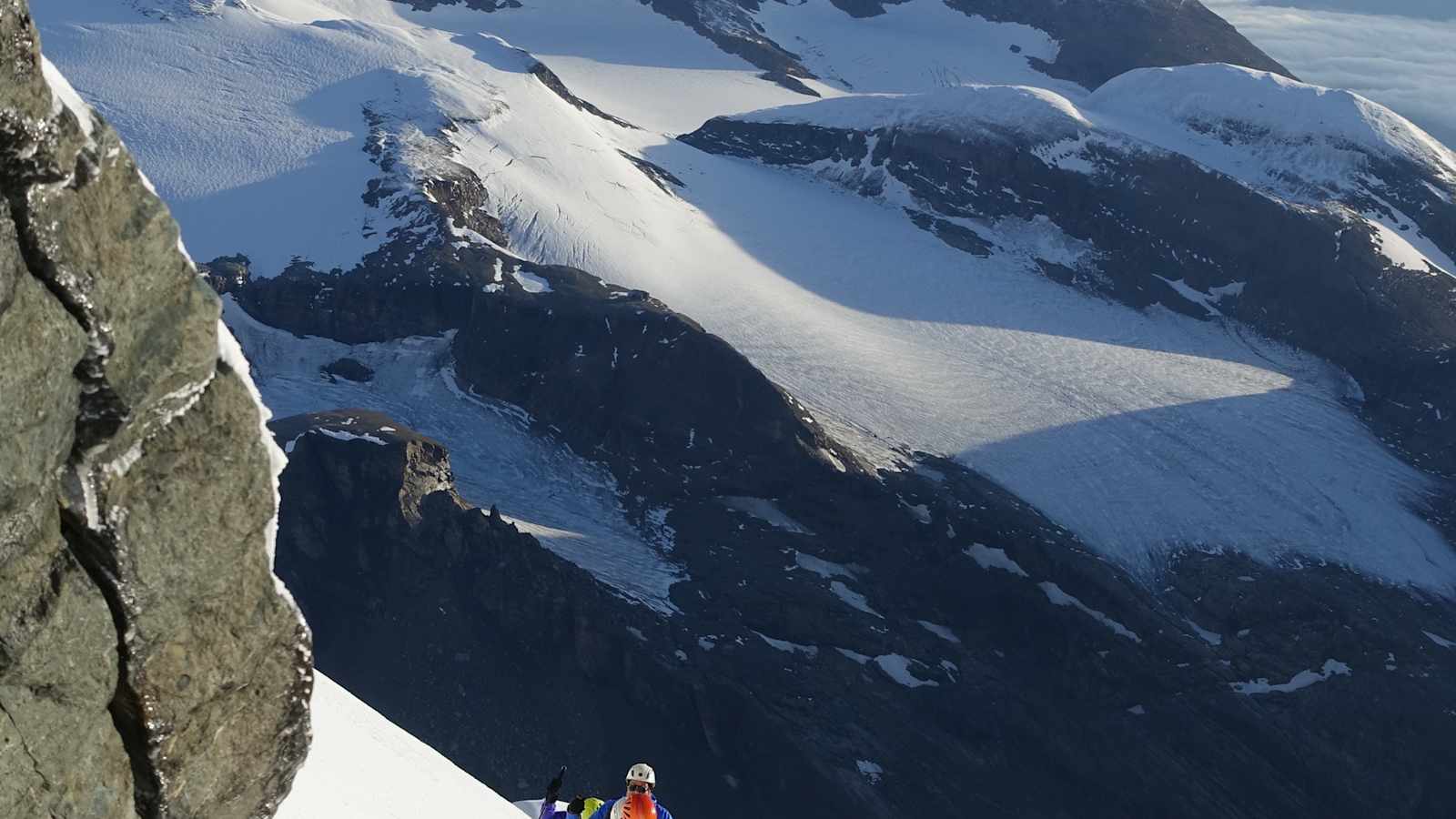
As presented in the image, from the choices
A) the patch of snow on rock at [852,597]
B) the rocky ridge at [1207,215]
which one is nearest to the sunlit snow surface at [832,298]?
the rocky ridge at [1207,215]

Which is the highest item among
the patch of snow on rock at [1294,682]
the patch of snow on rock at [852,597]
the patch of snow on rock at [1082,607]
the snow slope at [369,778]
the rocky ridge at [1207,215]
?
the snow slope at [369,778]

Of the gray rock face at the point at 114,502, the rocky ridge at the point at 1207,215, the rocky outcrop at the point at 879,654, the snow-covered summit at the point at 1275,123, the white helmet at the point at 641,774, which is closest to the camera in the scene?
the gray rock face at the point at 114,502

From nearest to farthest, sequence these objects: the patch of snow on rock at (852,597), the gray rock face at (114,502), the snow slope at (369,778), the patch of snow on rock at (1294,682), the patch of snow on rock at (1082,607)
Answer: the gray rock face at (114,502) < the snow slope at (369,778) < the patch of snow on rock at (1082,607) < the patch of snow on rock at (1294,682) < the patch of snow on rock at (852,597)

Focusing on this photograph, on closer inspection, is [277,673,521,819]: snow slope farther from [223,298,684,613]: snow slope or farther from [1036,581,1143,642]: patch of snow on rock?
[1036,581,1143,642]: patch of snow on rock

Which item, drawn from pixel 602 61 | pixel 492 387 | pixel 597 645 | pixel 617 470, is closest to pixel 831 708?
pixel 597 645

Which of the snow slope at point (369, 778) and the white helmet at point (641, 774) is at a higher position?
the white helmet at point (641, 774)

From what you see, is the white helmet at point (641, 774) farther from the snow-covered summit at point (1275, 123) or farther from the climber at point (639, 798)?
the snow-covered summit at point (1275, 123)

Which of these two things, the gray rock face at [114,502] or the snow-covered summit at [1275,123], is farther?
the snow-covered summit at [1275,123]

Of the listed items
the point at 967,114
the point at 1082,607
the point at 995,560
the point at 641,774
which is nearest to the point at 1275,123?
the point at 967,114

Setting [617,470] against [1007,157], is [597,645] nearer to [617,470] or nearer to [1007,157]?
[617,470]
